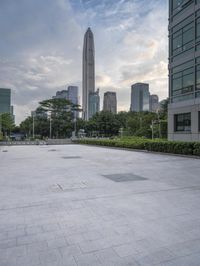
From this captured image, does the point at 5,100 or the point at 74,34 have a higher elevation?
the point at 5,100

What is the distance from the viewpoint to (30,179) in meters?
7.78

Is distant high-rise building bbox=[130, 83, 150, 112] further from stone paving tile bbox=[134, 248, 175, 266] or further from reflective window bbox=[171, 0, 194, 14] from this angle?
stone paving tile bbox=[134, 248, 175, 266]

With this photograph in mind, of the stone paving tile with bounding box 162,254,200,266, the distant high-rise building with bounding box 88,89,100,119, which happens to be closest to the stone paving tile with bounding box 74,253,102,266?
the stone paving tile with bounding box 162,254,200,266

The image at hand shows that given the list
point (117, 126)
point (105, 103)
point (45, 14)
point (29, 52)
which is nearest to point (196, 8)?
point (45, 14)

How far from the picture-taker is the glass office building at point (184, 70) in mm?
19234

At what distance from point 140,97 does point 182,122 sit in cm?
10388

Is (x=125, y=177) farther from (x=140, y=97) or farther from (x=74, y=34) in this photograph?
(x=140, y=97)

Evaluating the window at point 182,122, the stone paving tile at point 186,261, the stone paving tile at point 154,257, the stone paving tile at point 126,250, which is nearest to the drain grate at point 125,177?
the stone paving tile at point 126,250

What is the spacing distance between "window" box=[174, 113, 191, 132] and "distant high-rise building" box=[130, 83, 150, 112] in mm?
99778

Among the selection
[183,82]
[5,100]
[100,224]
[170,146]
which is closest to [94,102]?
[5,100]

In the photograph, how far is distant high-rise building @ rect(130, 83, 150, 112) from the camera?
400 feet

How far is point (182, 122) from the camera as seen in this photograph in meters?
21.1

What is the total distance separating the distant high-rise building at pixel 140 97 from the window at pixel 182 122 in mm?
99778

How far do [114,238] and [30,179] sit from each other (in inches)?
201
